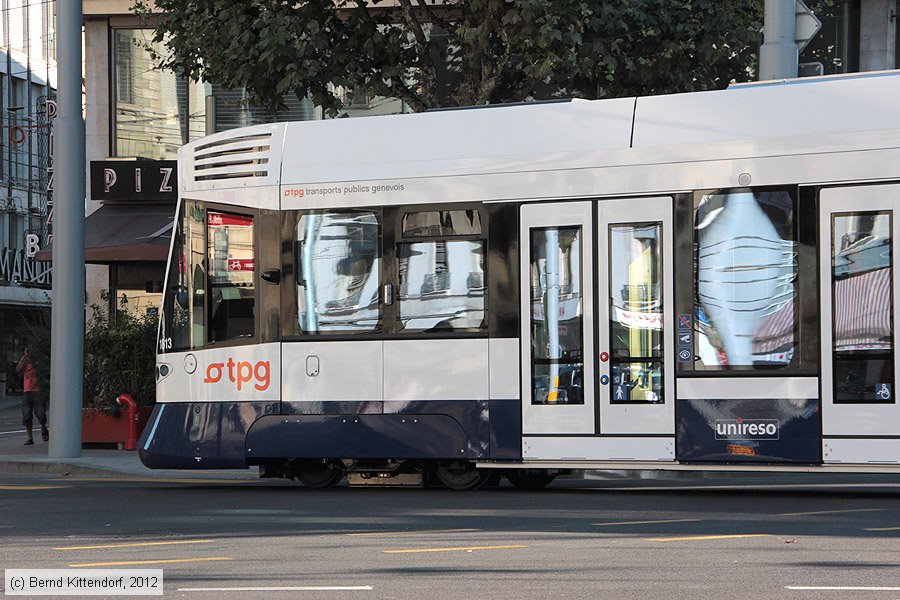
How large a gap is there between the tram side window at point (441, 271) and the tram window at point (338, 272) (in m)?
0.27

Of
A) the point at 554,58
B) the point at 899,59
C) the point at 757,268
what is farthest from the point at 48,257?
the point at 757,268

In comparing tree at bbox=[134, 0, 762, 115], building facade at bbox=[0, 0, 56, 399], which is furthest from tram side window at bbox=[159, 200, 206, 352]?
building facade at bbox=[0, 0, 56, 399]

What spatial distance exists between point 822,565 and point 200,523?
465 cm

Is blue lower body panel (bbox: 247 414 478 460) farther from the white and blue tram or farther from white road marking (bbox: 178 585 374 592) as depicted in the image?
white road marking (bbox: 178 585 374 592)

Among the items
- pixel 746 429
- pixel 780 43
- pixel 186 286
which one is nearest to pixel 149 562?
pixel 746 429

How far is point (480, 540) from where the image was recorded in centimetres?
924

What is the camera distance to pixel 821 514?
10633mm

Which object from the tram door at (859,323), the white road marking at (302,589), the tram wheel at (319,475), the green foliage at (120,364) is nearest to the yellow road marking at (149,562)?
the white road marking at (302,589)

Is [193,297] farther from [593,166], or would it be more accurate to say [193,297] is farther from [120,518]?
[593,166]

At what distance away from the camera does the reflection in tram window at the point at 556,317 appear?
39.5 ft

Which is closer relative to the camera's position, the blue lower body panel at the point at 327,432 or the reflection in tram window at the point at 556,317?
the reflection in tram window at the point at 556,317

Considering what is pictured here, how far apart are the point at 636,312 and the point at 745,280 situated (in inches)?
36.1

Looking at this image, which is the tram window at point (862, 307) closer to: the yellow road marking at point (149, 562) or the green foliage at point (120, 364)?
the yellow road marking at point (149, 562)

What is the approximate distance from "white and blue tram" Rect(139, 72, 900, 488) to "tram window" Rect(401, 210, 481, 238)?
0.02 meters
